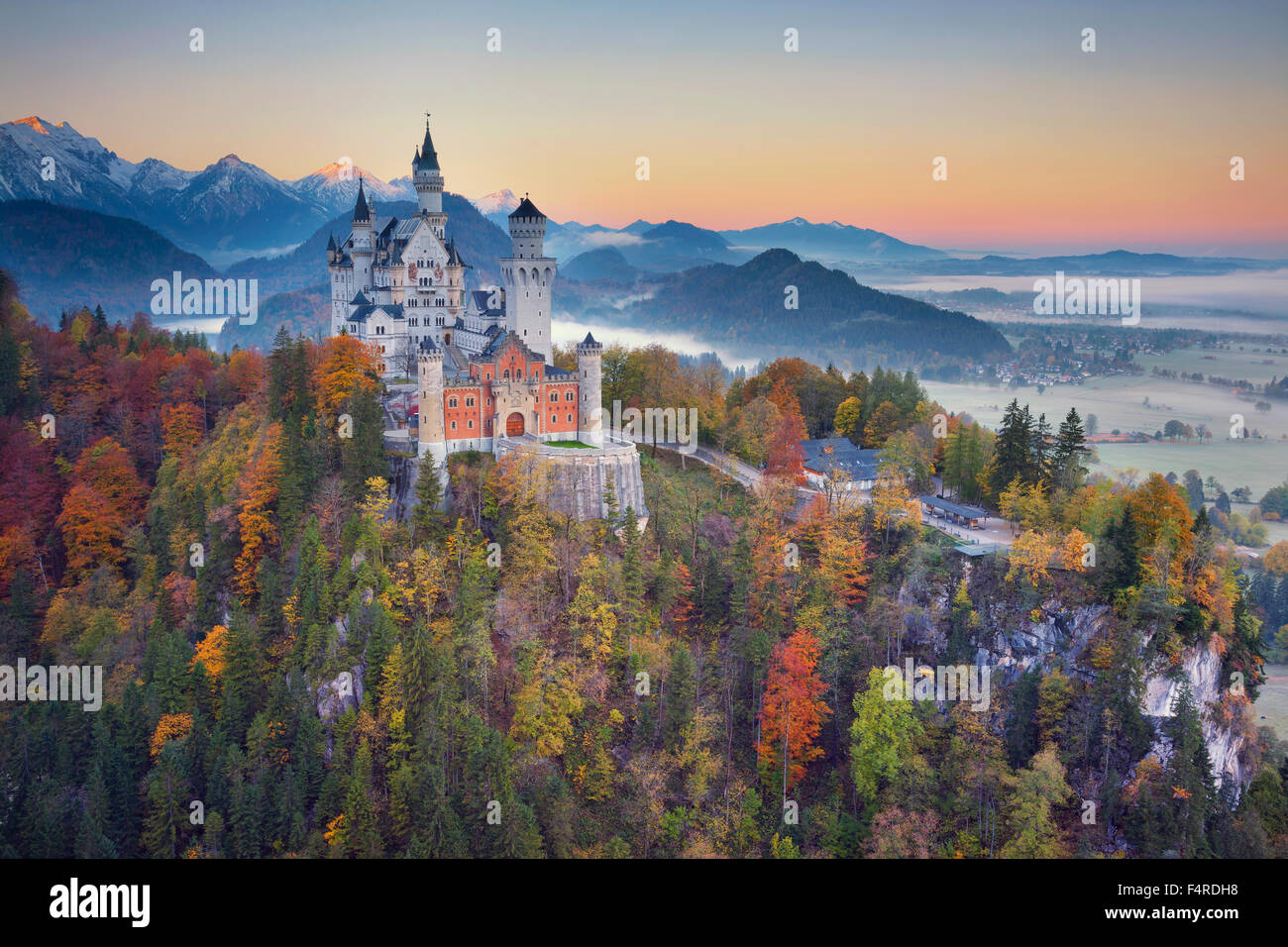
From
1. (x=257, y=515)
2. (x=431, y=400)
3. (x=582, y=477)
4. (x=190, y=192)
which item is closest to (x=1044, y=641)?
(x=582, y=477)

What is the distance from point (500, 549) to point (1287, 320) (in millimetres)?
55162

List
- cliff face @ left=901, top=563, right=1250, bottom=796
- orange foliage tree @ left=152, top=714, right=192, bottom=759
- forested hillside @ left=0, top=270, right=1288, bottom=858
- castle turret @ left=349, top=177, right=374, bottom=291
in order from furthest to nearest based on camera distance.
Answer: castle turret @ left=349, top=177, right=374, bottom=291, orange foliage tree @ left=152, top=714, right=192, bottom=759, cliff face @ left=901, top=563, right=1250, bottom=796, forested hillside @ left=0, top=270, right=1288, bottom=858

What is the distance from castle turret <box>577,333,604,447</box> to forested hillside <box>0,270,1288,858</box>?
5168 millimetres

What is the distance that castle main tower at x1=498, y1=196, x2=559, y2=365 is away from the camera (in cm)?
Result: 5784

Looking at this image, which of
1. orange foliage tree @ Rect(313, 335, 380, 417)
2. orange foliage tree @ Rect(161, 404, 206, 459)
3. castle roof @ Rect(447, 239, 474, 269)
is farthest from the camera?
castle roof @ Rect(447, 239, 474, 269)

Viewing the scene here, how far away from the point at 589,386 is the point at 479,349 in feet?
34.6

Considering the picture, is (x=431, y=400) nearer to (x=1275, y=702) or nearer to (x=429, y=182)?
(x=429, y=182)

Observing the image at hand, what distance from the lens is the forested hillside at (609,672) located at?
3944cm

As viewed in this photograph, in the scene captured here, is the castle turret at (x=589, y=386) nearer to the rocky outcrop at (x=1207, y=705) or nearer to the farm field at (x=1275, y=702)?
the rocky outcrop at (x=1207, y=705)

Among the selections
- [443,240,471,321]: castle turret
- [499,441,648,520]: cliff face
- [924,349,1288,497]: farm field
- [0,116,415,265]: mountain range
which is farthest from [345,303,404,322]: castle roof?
[0,116,415,265]: mountain range

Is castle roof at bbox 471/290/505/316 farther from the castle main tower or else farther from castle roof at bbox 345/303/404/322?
castle roof at bbox 345/303/404/322

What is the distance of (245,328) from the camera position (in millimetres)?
136250

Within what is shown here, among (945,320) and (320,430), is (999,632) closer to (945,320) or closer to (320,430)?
(320,430)

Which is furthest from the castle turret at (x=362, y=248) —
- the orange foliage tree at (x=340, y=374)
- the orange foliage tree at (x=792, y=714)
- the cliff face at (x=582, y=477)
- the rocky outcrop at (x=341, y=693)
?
the orange foliage tree at (x=792, y=714)
